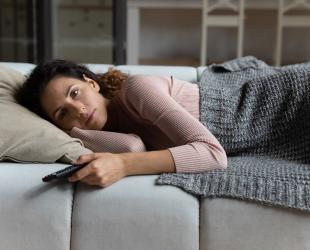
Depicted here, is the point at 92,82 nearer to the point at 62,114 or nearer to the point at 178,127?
the point at 62,114

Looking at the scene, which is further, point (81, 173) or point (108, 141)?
point (108, 141)

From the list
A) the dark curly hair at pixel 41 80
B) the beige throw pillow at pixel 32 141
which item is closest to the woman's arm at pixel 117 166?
the beige throw pillow at pixel 32 141

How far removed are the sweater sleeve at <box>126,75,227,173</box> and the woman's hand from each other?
0.48 feet

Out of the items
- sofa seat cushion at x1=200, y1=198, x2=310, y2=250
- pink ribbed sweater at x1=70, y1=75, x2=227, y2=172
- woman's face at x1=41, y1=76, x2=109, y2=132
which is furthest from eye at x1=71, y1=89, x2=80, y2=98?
sofa seat cushion at x1=200, y1=198, x2=310, y2=250

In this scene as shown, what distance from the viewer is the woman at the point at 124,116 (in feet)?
4.42

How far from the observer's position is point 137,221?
4.09 ft

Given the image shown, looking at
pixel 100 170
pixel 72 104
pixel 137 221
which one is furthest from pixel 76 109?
pixel 137 221

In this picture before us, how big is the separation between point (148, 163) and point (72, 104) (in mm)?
353

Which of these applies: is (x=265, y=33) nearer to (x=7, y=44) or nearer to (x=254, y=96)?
(x=7, y=44)

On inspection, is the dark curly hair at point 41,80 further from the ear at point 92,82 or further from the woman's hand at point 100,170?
the woman's hand at point 100,170

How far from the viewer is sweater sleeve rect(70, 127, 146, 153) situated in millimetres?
1525

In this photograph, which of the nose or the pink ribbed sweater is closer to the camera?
the pink ribbed sweater

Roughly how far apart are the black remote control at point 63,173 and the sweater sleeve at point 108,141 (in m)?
0.25

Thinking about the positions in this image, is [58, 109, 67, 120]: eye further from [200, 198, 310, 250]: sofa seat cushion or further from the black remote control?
[200, 198, 310, 250]: sofa seat cushion
